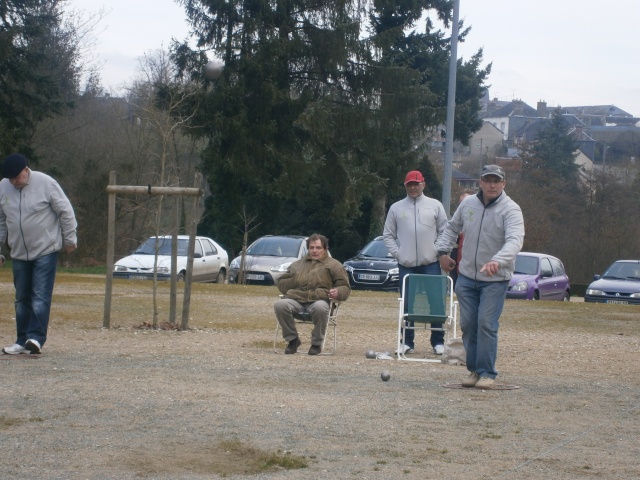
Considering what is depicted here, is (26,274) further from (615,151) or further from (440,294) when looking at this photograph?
(615,151)

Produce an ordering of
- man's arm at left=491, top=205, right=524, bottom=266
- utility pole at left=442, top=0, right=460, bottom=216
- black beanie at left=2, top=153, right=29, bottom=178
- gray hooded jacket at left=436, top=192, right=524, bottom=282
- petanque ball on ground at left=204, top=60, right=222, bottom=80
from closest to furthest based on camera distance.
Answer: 1. man's arm at left=491, top=205, right=524, bottom=266
2. gray hooded jacket at left=436, top=192, right=524, bottom=282
3. black beanie at left=2, top=153, right=29, bottom=178
4. utility pole at left=442, top=0, right=460, bottom=216
5. petanque ball on ground at left=204, top=60, right=222, bottom=80

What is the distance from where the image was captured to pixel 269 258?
28438mm

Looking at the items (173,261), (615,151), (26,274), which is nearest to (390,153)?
(173,261)

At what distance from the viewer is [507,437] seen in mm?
6809

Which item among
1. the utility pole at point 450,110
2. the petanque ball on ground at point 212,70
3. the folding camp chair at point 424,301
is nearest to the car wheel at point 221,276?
the utility pole at point 450,110

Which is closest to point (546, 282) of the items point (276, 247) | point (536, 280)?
point (536, 280)

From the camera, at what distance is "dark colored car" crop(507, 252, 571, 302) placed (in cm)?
2680

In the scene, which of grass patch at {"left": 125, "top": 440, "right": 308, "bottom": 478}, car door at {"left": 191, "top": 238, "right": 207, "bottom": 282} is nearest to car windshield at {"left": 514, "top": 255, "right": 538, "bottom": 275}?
car door at {"left": 191, "top": 238, "right": 207, "bottom": 282}

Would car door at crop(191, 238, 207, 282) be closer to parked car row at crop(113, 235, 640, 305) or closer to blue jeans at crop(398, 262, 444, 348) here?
parked car row at crop(113, 235, 640, 305)

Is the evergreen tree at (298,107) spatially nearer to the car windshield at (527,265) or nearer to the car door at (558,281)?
the car door at (558,281)

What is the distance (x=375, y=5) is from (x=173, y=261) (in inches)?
1126

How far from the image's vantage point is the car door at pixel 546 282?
27211mm

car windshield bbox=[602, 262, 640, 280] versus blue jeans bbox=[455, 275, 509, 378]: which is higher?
blue jeans bbox=[455, 275, 509, 378]

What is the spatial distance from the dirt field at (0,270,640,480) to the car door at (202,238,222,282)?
14.8 meters
